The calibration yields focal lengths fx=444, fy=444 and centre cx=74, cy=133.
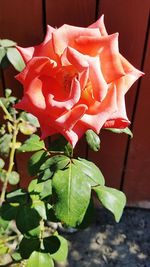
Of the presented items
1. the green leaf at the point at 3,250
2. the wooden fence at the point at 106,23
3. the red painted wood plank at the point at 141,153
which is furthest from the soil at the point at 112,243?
the wooden fence at the point at 106,23

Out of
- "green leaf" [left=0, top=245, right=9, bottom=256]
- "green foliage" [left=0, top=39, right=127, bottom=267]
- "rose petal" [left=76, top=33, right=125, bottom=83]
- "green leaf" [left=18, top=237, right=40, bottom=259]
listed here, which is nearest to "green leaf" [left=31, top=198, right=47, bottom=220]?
"green foliage" [left=0, top=39, right=127, bottom=267]

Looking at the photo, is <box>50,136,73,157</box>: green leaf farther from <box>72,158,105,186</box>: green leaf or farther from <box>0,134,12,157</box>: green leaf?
<box>0,134,12,157</box>: green leaf

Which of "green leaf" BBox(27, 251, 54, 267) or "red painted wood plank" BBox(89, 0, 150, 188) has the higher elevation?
"red painted wood plank" BBox(89, 0, 150, 188)

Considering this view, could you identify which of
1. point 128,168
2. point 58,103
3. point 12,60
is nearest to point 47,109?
point 58,103

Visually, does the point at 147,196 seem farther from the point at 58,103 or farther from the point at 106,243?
the point at 58,103

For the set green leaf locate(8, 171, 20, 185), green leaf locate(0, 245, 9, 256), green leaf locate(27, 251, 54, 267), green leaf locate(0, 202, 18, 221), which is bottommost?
green leaf locate(0, 245, 9, 256)

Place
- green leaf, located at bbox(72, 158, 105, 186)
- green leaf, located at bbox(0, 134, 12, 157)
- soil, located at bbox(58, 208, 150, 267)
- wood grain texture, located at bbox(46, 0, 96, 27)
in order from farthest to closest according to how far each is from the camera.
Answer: soil, located at bbox(58, 208, 150, 267) < green leaf, located at bbox(0, 134, 12, 157) < wood grain texture, located at bbox(46, 0, 96, 27) < green leaf, located at bbox(72, 158, 105, 186)

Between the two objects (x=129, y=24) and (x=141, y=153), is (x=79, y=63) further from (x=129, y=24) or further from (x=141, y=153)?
(x=141, y=153)
